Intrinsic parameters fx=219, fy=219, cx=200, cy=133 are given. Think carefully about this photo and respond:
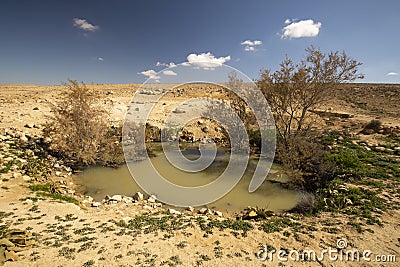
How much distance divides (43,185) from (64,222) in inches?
119

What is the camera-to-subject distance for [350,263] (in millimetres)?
4512

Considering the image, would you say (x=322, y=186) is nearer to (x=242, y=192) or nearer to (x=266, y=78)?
(x=242, y=192)

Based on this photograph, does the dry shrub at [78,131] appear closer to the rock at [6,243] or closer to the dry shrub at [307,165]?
the rock at [6,243]

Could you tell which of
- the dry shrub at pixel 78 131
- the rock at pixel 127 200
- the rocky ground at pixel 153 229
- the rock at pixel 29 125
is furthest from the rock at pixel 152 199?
the rock at pixel 29 125

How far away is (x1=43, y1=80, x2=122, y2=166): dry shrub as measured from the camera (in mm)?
10234

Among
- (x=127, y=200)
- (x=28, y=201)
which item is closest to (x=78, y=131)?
(x=28, y=201)

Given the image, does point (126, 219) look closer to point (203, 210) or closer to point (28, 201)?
point (203, 210)

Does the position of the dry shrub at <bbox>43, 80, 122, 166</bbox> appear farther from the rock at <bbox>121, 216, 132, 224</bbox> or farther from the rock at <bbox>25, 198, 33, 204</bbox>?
the rock at <bbox>121, 216, 132, 224</bbox>

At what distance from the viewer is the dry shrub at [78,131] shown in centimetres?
1023

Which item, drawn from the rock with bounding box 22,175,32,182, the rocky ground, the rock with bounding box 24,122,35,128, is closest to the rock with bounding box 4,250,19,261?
the rocky ground

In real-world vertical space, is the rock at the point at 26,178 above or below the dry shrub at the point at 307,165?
below

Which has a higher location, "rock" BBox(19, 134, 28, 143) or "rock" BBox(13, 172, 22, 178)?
"rock" BBox(19, 134, 28, 143)

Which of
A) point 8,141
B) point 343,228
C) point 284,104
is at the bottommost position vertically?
point 343,228

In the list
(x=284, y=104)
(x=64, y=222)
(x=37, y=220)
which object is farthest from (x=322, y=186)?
(x=37, y=220)
